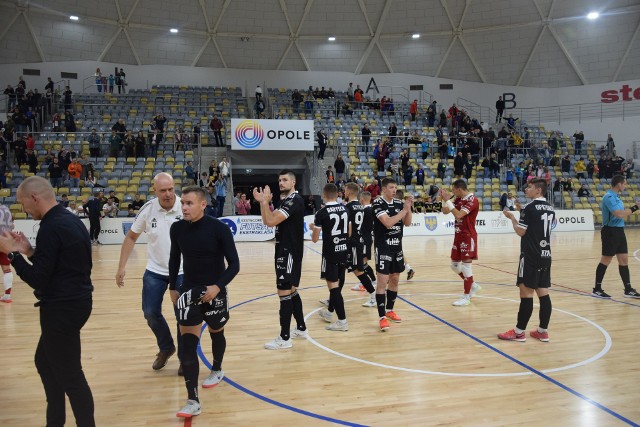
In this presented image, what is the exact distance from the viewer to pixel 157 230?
17.4 feet

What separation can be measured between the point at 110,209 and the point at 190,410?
51.3 feet

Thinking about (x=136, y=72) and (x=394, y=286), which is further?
→ (x=136, y=72)

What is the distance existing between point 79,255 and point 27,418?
193cm

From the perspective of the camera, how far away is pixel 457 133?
2756 cm

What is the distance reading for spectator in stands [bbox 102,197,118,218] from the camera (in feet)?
60.1

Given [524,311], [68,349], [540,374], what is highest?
[68,349]

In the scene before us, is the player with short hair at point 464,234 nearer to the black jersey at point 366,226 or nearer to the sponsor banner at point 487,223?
the black jersey at point 366,226

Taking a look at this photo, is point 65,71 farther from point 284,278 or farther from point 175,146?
point 284,278

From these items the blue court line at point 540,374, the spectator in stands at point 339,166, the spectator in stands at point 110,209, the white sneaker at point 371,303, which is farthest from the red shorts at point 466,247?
the spectator in stands at point 110,209

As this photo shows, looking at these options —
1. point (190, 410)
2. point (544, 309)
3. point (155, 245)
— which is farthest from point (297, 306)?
point (544, 309)

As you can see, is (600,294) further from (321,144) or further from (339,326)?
(321,144)

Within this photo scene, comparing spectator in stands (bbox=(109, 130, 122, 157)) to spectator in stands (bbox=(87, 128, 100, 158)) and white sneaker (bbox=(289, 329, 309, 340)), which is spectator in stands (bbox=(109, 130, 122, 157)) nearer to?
spectator in stands (bbox=(87, 128, 100, 158))

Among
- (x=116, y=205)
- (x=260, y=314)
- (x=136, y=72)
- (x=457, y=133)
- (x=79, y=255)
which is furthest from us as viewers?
(x=136, y=72)

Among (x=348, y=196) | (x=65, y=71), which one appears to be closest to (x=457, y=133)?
(x=348, y=196)
